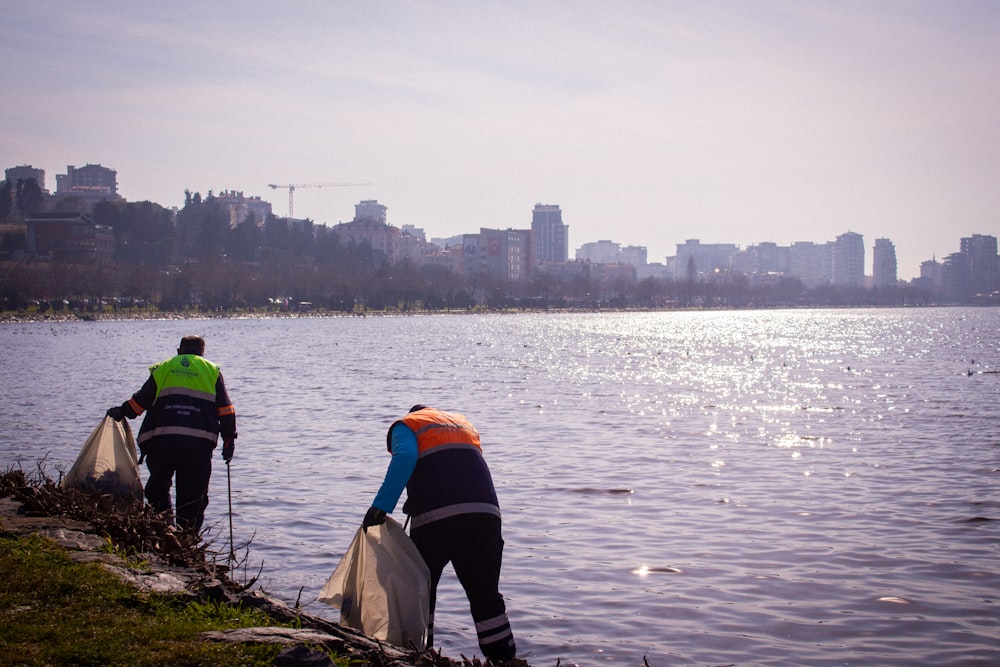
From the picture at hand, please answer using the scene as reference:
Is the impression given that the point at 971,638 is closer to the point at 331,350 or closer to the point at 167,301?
the point at 331,350

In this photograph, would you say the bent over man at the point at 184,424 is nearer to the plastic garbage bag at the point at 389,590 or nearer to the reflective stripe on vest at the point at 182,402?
the reflective stripe on vest at the point at 182,402

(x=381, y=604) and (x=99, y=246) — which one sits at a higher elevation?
(x=99, y=246)

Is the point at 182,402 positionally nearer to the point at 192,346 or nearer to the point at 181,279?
the point at 192,346

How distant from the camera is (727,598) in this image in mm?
10016

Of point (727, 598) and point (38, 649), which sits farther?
point (727, 598)

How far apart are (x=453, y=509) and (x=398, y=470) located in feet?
1.54

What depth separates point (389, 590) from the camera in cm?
705

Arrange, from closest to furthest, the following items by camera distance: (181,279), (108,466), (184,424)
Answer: (184,424) → (108,466) → (181,279)

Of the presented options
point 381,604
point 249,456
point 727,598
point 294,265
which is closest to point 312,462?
point 249,456

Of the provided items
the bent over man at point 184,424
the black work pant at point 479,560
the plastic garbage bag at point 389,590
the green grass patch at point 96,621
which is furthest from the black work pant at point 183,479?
the black work pant at point 479,560

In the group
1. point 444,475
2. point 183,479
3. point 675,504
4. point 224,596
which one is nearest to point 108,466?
point 183,479

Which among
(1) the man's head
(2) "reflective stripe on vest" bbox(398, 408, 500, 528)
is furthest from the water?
(1) the man's head

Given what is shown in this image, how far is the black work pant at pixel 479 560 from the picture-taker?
283 inches

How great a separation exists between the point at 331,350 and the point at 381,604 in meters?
61.8
